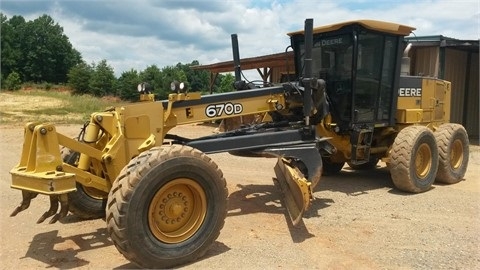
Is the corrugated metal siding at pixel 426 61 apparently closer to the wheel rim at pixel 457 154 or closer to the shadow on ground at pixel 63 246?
the wheel rim at pixel 457 154

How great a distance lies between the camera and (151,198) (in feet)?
14.1

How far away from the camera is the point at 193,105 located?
559 cm

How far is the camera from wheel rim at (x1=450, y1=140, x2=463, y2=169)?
28.7 ft

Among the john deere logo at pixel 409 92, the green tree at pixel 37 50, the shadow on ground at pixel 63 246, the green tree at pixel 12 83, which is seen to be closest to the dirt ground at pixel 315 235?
the shadow on ground at pixel 63 246

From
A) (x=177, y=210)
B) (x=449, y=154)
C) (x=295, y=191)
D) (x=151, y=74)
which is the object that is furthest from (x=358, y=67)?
(x=151, y=74)

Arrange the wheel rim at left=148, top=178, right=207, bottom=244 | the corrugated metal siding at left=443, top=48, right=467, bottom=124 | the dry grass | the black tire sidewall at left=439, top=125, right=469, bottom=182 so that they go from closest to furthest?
the wheel rim at left=148, top=178, right=207, bottom=244 → the black tire sidewall at left=439, top=125, right=469, bottom=182 → the corrugated metal siding at left=443, top=48, right=467, bottom=124 → the dry grass

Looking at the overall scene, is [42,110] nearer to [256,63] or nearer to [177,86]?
[256,63]

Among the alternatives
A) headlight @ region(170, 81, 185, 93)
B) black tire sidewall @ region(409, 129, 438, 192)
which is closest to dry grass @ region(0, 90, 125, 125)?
black tire sidewall @ region(409, 129, 438, 192)

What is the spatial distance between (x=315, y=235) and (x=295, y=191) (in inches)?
22.3

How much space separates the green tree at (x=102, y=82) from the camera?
5456 centimetres

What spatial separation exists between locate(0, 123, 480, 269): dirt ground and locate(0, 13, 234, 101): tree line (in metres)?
51.1

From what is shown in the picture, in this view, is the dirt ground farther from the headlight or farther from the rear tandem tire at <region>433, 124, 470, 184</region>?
the headlight

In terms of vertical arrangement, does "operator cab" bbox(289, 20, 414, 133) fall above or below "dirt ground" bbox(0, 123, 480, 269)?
above

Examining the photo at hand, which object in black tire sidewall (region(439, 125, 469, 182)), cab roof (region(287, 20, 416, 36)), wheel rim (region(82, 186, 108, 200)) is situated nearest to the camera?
wheel rim (region(82, 186, 108, 200))
